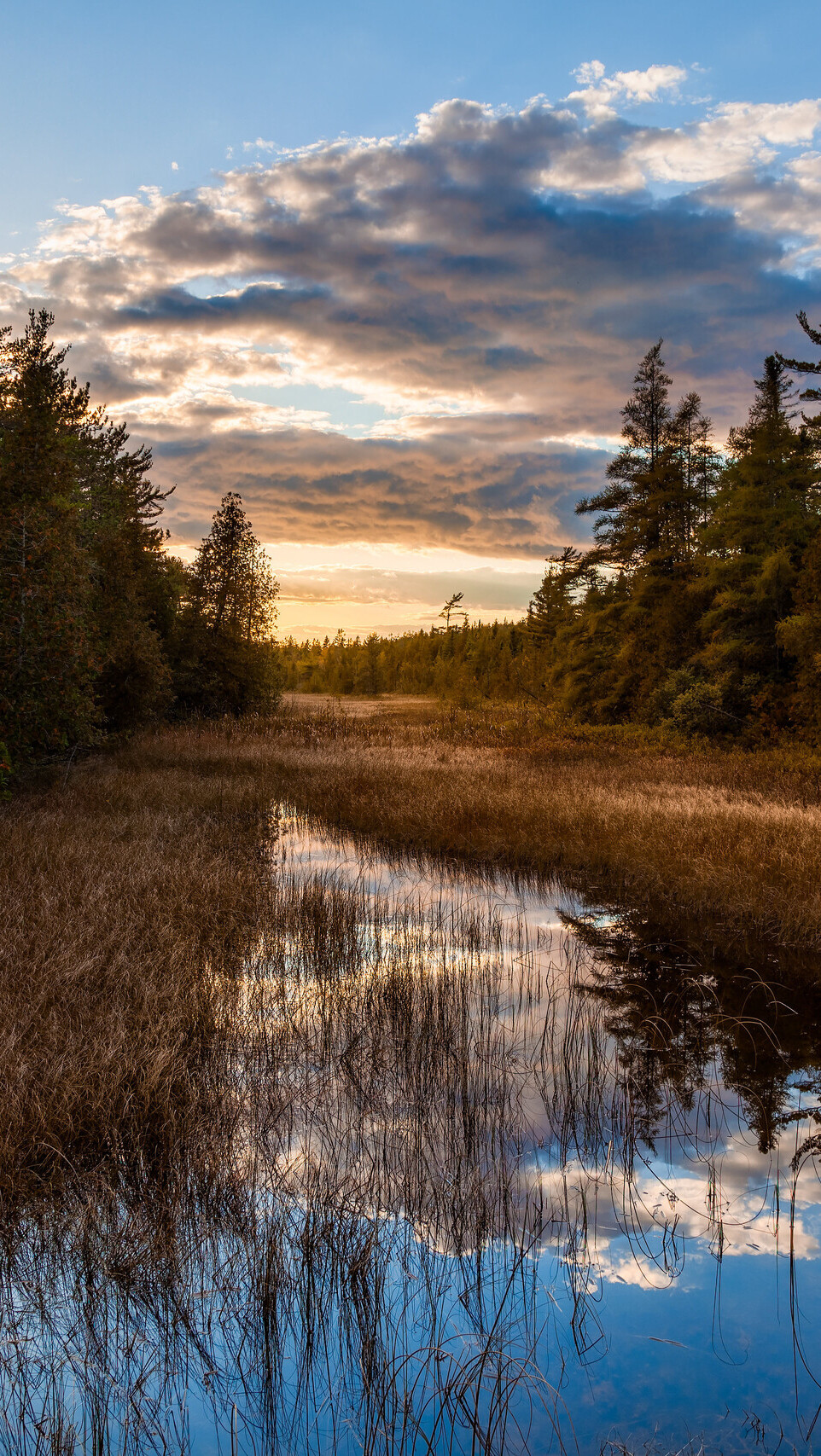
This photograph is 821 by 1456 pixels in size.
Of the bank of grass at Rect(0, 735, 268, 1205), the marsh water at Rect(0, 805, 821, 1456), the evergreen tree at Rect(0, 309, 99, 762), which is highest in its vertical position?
the evergreen tree at Rect(0, 309, 99, 762)

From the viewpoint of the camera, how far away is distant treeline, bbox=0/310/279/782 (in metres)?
12.9

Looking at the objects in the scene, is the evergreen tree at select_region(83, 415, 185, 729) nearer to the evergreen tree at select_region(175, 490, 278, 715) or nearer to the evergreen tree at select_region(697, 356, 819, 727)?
the evergreen tree at select_region(175, 490, 278, 715)

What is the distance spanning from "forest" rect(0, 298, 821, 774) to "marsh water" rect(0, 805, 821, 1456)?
8.14 meters

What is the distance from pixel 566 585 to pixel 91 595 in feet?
84.9

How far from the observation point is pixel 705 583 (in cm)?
2658

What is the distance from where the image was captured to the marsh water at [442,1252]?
114 inches

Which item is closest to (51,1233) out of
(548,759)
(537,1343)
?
(537,1343)

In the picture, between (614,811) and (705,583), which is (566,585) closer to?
(705,583)

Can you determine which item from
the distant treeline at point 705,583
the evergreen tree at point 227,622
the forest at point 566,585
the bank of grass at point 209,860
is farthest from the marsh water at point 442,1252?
the evergreen tree at point 227,622

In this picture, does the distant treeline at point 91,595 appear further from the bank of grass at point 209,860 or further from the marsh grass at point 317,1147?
the marsh grass at point 317,1147

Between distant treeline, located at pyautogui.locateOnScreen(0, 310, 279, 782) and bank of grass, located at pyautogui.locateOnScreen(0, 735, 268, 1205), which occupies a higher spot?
distant treeline, located at pyautogui.locateOnScreen(0, 310, 279, 782)

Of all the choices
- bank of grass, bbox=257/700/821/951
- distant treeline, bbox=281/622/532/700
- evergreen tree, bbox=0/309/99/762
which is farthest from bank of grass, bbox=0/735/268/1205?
distant treeline, bbox=281/622/532/700

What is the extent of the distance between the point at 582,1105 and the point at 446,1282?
2008 millimetres

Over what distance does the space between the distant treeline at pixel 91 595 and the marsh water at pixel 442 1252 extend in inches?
345
